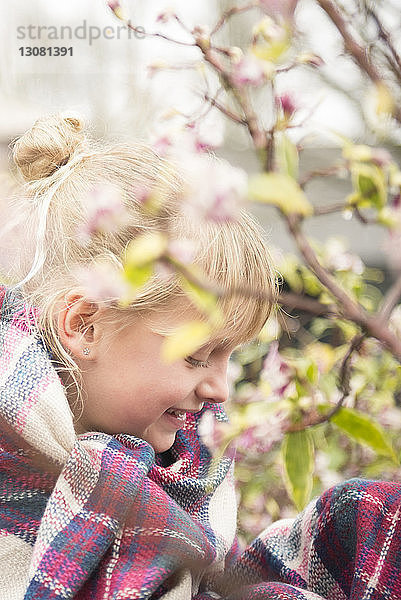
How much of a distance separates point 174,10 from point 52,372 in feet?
1.33

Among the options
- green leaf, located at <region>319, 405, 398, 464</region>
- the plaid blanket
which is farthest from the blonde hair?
green leaf, located at <region>319, 405, 398, 464</region>

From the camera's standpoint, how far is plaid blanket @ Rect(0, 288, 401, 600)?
794 millimetres

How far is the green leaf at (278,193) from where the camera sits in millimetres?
424

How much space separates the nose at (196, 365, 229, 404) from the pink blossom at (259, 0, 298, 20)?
544 mm

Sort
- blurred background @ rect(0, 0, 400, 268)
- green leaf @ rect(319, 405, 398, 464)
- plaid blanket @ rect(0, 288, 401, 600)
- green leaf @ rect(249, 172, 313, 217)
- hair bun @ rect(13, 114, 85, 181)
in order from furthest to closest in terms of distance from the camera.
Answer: blurred background @ rect(0, 0, 400, 268) < hair bun @ rect(13, 114, 85, 181) < plaid blanket @ rect(0, 288, 401, 600) < green leaf @ rect(319, 405, 398, 464) < green leaf @ rect(249, 172, 313, 217)

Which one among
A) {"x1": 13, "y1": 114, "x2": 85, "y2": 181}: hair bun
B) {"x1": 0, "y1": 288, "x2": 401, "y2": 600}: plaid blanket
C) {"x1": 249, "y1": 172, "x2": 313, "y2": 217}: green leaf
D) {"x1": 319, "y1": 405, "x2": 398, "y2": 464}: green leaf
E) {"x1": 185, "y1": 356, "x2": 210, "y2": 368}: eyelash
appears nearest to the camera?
{"x1": 249, "y1": 172, "x2": 313, "y2": 217}: green leaf

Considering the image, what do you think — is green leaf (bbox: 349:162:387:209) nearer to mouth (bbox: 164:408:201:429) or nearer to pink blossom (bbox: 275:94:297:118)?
pink blossom (bbox: 275:94:297:118)

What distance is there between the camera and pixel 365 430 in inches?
26.4

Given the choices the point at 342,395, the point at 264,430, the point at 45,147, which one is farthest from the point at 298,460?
the point at 45,147

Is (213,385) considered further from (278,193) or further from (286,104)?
(278,193)

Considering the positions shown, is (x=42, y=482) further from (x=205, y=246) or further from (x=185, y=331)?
(x=185, y=331)

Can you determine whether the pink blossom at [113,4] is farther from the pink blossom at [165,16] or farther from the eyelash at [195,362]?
the eyelash at [195,362]

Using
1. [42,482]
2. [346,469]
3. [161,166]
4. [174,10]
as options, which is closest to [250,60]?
[174,10]

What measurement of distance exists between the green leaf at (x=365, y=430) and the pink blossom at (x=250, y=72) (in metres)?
0.28
